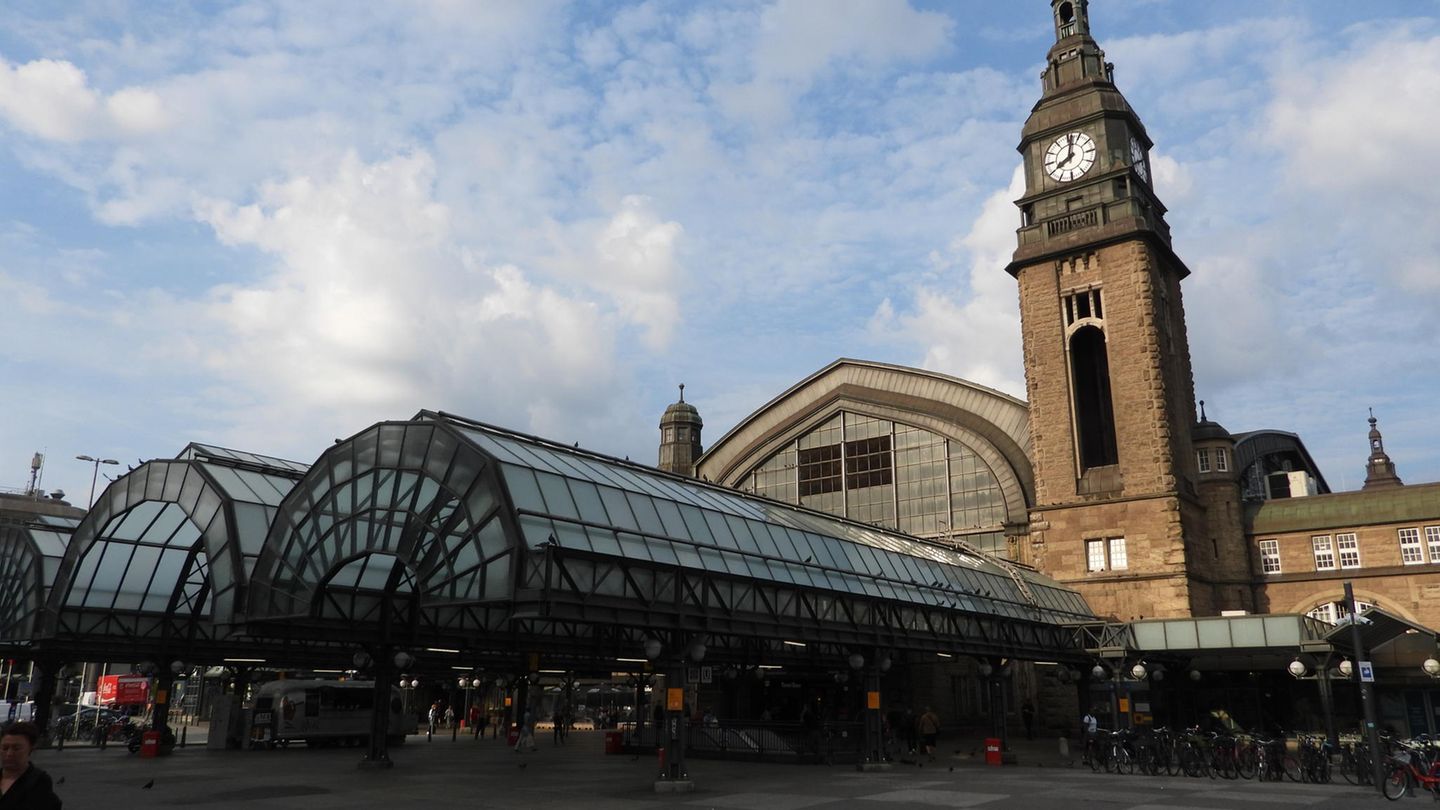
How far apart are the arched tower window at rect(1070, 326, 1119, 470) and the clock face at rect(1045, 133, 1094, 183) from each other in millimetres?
9776

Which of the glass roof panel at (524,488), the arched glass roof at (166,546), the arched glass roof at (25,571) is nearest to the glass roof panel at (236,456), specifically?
the arched glass roof at (166,546)

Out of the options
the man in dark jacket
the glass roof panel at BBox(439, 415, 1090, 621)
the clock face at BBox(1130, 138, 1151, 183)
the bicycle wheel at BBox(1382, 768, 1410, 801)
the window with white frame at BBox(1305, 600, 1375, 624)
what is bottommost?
the bicycle wheel at BBox(1382, 768, 1410, 801)

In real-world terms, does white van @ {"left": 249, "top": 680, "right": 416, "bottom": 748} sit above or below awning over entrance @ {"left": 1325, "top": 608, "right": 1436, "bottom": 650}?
below

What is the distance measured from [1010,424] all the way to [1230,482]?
41.5 feet

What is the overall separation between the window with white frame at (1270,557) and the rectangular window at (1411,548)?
5787 mm

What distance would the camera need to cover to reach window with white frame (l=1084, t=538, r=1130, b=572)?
52.7m

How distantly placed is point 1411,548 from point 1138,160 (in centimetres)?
2631

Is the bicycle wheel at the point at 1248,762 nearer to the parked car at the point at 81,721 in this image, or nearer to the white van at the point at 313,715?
the white van at the point at 313,715

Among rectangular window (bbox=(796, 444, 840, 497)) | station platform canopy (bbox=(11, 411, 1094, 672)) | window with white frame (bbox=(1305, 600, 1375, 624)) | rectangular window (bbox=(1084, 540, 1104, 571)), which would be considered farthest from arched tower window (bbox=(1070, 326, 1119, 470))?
rectangular window (bbox=(796, 444, 840, 497))

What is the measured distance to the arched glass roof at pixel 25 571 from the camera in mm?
43188

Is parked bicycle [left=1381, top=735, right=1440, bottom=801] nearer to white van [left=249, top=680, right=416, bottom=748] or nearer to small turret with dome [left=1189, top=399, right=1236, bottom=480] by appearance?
small turret with dome [left=1189, top=399, right=1236, bottom=480]

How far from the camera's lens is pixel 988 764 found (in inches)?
1422

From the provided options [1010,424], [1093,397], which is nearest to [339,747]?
[1010,424]

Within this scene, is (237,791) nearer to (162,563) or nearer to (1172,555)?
(162,563)
